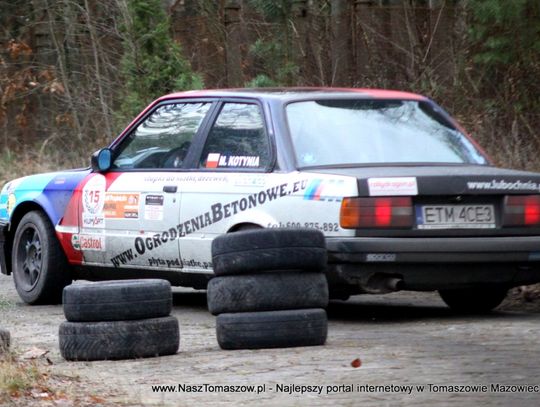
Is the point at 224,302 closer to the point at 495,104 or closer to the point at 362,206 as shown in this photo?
the point at 362,206

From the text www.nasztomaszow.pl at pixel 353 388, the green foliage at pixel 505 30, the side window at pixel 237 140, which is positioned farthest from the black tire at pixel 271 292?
the green foliage at pixel 505 30

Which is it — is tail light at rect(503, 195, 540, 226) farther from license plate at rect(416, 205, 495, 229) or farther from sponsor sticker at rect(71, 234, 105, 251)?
sponsor sticker at rect(71, 234, 105, 251)

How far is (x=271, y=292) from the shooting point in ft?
23.9

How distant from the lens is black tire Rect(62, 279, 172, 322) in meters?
7.23

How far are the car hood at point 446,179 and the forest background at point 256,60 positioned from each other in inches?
165

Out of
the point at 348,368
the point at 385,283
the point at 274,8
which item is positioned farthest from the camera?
the point at 274,8

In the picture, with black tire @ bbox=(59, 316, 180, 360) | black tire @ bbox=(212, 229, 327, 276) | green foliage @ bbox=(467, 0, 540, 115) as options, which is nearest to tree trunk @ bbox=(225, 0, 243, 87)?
green foliage @ bbox=(467, 0, 540, 115)

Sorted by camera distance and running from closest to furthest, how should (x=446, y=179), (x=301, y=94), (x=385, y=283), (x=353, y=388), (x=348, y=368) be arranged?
(x=353, y=388), (x=348, y=368), (x=446, y=179), (x=385, y=283), (x=301, y=94)

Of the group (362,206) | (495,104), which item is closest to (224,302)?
(362,206)

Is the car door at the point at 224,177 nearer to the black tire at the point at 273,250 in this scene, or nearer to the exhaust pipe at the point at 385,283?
the exhaust pipe at the point at 385,283

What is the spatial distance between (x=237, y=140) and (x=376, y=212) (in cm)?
144

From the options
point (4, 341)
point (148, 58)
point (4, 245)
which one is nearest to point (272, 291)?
point (4, 341)

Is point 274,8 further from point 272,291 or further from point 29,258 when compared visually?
point 272,291

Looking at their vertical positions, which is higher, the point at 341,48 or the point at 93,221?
the point at 341,48
